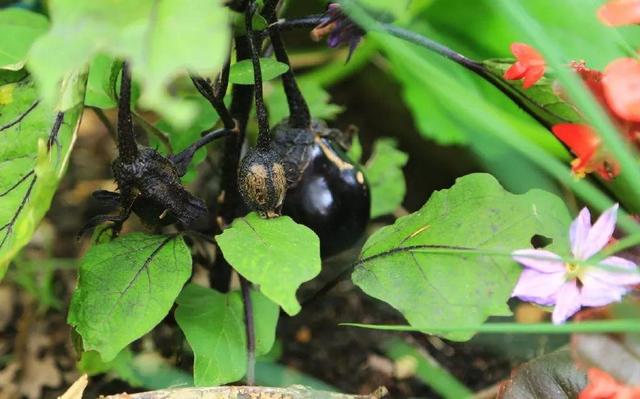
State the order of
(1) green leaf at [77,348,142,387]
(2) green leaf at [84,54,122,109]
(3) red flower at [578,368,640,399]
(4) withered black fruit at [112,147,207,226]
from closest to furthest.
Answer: (3) red flower at [578,368,640,399], (4) withered black fruit at [112,147,207,226], (2) green leaf at [84,54,122,109], (1) green leaf at [77,348,142,387]

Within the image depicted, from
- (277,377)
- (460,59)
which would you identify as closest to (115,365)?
(277,377)

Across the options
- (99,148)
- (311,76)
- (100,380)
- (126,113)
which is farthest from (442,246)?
(99,148)

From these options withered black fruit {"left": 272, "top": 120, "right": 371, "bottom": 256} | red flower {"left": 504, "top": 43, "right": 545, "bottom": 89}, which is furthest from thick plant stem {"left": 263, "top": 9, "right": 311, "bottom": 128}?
red flower {"left": 504, "top": 43, "right": 545, "bottom": 89}

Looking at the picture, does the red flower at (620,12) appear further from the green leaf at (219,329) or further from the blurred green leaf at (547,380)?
the green leaf at (219,329)

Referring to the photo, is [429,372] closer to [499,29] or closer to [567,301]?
[567,301]

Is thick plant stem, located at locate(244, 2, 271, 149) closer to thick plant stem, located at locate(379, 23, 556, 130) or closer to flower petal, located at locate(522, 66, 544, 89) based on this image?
thick plant stem, located at locate(379, 23, 556, 130)

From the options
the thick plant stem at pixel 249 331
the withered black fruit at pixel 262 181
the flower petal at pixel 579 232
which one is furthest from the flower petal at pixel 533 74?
the thick plant stem at pixel 249 331
